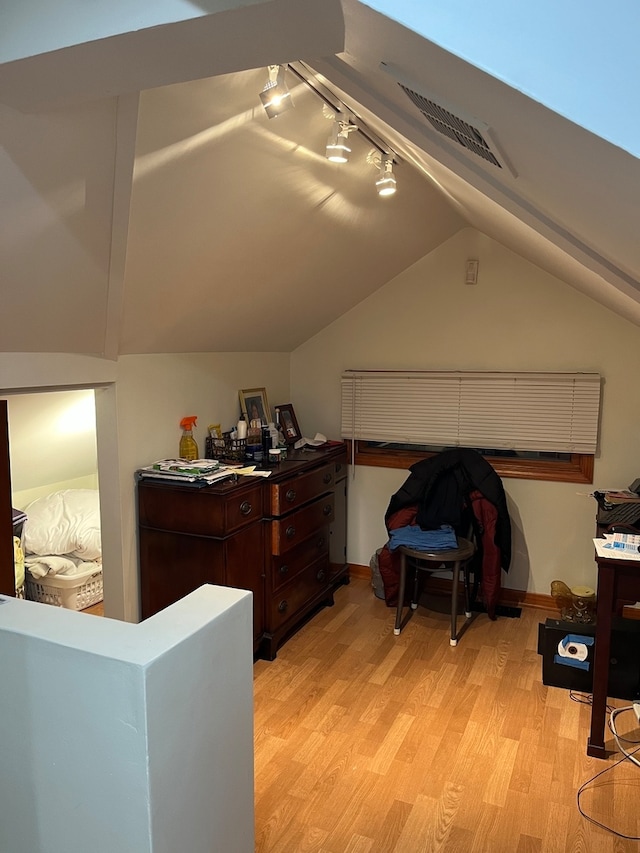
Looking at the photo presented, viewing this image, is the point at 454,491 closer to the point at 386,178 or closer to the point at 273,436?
the point at 273,436

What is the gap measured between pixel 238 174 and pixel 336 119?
14.9 inches

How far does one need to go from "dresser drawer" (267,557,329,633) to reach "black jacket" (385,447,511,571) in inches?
24.1

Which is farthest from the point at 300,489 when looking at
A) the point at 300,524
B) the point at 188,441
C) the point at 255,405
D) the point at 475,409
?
the point at 475,409

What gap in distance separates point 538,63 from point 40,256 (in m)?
1.65

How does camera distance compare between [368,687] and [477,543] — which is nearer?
[368,687]

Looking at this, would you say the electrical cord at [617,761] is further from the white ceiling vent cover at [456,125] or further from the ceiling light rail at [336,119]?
the ceiling light rail at [336,119]

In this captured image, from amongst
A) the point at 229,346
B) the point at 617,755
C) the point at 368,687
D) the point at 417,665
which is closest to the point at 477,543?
the point at 417,665

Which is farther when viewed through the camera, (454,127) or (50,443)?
(50,443)

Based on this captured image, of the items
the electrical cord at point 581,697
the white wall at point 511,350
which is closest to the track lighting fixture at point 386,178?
the white wall at point 511,350

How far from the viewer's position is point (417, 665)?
331cm

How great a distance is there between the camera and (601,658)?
2.54 metres

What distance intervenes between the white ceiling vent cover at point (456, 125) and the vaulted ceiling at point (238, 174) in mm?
10

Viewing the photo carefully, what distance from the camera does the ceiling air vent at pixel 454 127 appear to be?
3.87 ft

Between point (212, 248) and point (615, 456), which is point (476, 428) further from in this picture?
point (212, 248)
